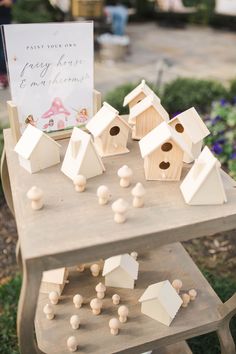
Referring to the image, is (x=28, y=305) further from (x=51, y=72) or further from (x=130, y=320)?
(x=51, y=72)

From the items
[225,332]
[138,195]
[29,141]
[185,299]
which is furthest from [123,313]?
[29,141]

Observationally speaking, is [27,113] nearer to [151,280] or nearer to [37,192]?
[37,192]

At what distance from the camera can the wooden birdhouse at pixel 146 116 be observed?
1.17 metres

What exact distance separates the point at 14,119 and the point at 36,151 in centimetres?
18

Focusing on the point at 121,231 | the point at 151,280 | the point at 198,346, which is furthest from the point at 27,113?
the point at 198,346

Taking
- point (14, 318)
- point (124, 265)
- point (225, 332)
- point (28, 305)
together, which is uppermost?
point (28, 305)

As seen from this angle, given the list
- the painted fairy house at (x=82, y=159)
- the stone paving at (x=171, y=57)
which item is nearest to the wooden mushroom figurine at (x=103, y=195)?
the painted fairy house at (x=82, y=159)

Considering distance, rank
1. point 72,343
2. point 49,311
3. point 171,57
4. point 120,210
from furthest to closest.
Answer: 1. point 171,57
2. point 49,311
3. point 72,343
4. point 120,210

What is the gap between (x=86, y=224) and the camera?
2.78 ft

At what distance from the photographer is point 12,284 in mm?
1766

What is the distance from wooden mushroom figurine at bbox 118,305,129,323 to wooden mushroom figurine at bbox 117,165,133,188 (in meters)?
0.42

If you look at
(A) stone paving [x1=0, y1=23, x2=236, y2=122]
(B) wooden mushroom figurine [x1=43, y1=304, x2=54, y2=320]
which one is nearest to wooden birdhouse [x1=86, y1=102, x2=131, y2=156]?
(B) wooden mushroom figurine [x1=43, y1=304, x2=54, y2=320]

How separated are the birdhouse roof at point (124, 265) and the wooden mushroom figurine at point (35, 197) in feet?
1.60

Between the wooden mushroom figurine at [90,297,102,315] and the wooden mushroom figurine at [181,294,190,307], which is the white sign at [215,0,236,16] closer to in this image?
the wooden mushroom figurine at [181,294,190,307]
